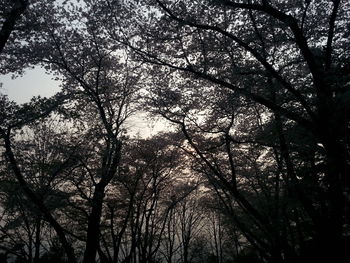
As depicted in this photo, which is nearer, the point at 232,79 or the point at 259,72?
the point at 259,72

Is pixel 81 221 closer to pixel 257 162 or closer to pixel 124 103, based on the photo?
pixel 124 103

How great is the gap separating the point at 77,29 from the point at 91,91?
299 centimetres

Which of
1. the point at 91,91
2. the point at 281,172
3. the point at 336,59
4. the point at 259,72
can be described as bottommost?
the point at 281,172

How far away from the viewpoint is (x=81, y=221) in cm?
1734

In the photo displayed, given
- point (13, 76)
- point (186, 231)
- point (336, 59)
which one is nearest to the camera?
point (336, 59)

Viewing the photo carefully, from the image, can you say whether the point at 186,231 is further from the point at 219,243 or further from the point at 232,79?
the point at 232,79

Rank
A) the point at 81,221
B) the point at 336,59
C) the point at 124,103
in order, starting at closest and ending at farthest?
1. the point at 336,59
2. the point at 124,103
3. the point at 81,221

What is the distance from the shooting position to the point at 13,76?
13414 mm

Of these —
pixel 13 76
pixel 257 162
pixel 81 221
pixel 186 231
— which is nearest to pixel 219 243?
pixel 186 231

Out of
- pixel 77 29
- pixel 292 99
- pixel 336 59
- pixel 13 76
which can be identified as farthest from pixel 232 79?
pixel 13 76

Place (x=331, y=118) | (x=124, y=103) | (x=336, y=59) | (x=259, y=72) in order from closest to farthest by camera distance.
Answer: (x=331, y=118) → (x=259, y=72) → (x=336, y=59) → (x=124, y=103)

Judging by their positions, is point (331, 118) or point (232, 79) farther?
point (232, 79)

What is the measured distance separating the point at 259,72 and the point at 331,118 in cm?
242

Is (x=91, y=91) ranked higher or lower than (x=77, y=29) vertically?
lower
